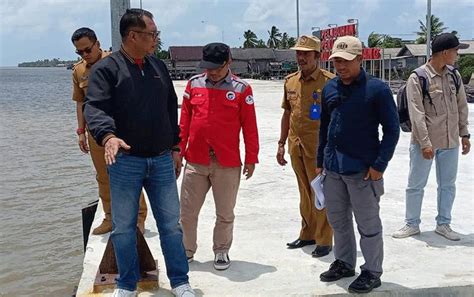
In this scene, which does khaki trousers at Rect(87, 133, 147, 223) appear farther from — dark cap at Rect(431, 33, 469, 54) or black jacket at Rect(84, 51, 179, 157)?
dark cap at Rect(431, 33, 469, 54)

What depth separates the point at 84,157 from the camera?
14.5m

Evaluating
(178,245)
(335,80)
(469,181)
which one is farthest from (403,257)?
(469,181)

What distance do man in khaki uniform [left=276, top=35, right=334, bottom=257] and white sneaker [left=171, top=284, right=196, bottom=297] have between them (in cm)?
134

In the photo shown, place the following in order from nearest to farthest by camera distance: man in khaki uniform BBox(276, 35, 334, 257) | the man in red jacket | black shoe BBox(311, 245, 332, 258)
Answer: 1. the man in red jacket
2. man in khaki uniform BBox(276, 35, 334, 257)
3. black shoe BBox(311, 245, 332, 258)

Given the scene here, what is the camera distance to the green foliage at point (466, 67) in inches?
1643

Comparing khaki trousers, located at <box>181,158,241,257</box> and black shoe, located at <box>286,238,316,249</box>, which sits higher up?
khaki trousers, located at <box>181,158,241,257</box>

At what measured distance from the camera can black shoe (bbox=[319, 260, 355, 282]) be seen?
419cm

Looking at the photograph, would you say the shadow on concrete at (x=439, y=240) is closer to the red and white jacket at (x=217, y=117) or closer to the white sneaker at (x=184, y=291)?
the red and white jacket at (x=217, y=117)

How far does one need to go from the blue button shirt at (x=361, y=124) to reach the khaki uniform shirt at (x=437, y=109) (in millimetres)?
1249

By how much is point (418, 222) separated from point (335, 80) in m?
2.01

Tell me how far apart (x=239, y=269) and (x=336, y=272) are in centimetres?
81

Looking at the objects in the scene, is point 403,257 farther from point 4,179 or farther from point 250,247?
point 4,179

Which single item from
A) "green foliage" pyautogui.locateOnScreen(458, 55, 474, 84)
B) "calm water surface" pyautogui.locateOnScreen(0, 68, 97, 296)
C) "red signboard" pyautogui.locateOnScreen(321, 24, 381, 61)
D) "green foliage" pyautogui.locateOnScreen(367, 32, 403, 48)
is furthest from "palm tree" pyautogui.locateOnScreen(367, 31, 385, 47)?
"calm water surface" pyautogui.locateOnScreen(0, 68, 97, 296)

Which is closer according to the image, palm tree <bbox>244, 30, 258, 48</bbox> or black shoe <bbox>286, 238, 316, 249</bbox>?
black shoe <bbox>286, 238, 316, 249</bbox>
